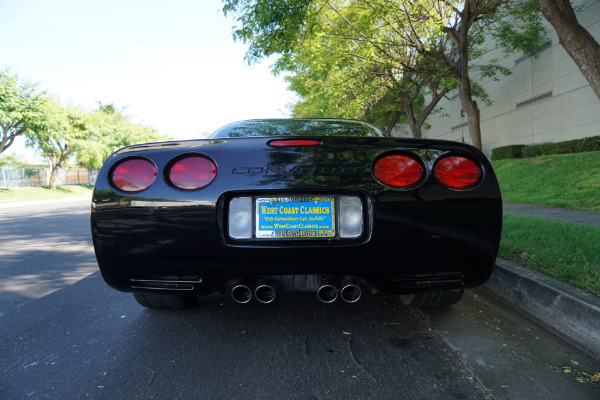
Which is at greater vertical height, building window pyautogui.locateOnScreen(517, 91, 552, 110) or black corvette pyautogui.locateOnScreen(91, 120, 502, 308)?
building window pyautogui.locateOnScreen(517, 91, 552, 110)

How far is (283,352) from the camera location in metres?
1.96

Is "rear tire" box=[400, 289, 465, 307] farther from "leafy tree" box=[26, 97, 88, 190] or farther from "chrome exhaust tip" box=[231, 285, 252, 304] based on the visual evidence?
"leafy tree" box=[26, 97, 88, 190]

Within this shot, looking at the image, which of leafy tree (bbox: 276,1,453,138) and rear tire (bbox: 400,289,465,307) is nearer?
rear tire (bbox: 400,289,465,307)

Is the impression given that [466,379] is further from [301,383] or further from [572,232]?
[572,232]

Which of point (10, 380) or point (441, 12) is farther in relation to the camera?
point (441, 12)

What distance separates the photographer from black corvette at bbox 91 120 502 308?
5.82ft

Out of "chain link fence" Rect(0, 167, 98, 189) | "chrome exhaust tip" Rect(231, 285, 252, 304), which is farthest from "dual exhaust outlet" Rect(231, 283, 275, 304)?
"chain link fence" Rect(0, 167, 98, 189)

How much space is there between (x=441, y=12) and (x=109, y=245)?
11.1 m

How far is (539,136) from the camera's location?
50.4ft

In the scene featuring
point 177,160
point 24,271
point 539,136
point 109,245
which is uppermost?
point 539,136

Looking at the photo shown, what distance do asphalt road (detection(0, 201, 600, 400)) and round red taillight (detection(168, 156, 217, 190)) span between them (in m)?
0.96

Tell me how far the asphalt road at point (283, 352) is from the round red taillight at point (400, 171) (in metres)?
0.95

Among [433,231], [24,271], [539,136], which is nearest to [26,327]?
[24,271]

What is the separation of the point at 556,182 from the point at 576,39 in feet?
16.2
